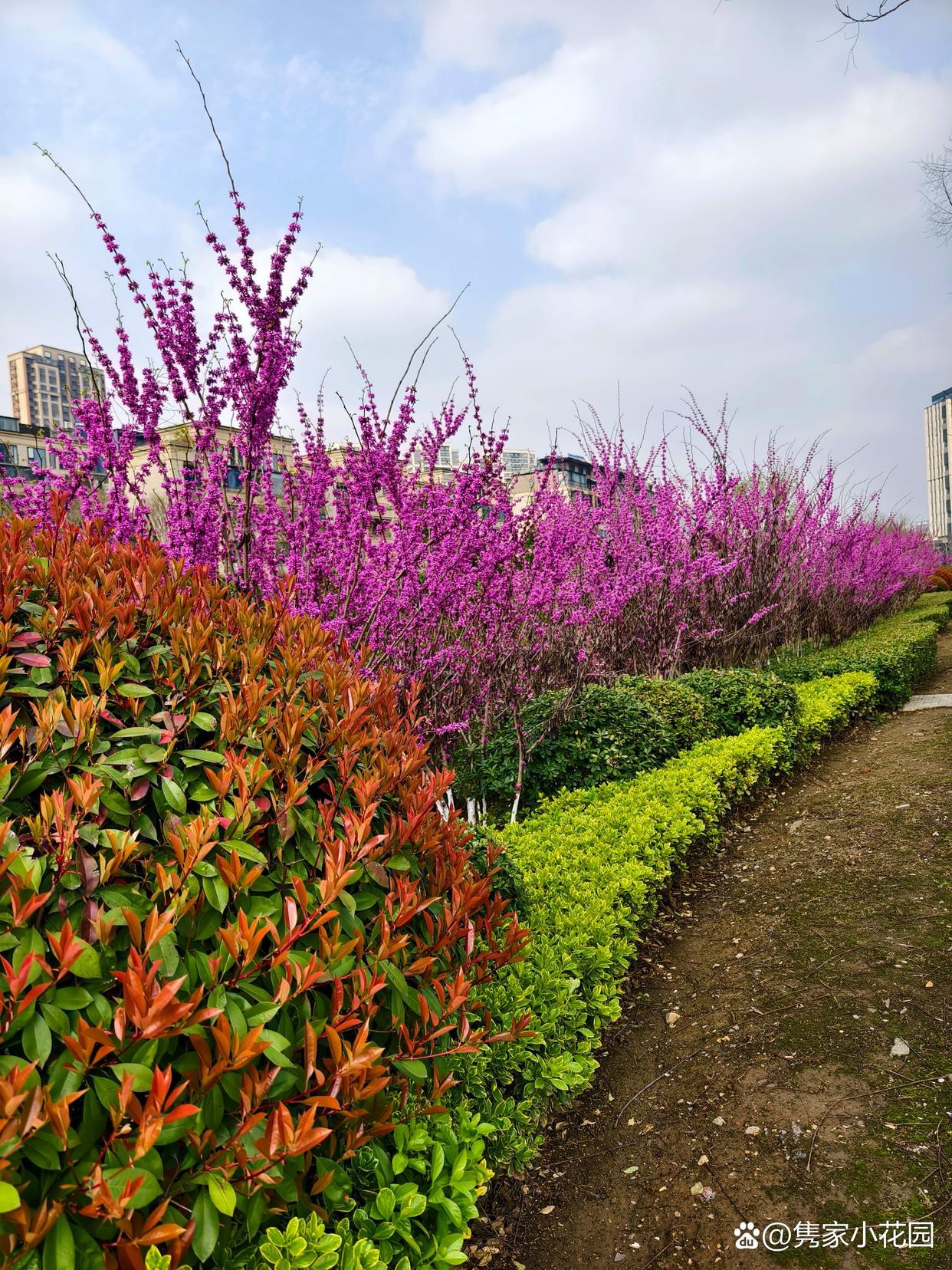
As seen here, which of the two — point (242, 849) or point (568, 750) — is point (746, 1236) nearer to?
point (242, 849)

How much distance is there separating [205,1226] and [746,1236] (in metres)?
1.67

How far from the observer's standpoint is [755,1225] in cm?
211

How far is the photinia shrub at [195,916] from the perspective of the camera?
105 cm

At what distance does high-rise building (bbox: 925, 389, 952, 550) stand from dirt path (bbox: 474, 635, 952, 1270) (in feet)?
345

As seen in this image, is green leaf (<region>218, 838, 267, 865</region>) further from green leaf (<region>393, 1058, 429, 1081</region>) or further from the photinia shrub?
green leaf (<region>393, 1058, 429, 1081</region>)

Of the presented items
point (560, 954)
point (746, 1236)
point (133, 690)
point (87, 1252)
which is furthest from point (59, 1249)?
point (560, 954)

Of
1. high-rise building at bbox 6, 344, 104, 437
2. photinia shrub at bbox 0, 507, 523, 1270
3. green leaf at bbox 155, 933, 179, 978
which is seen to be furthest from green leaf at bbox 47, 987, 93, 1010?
high-rise building at bbox 6, 344, 104, 437

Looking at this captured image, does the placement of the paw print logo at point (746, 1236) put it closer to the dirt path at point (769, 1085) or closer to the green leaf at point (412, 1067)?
the dirt path at point (769, 1085)

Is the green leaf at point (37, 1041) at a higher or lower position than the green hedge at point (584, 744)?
higher

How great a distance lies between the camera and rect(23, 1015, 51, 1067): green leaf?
1043mm

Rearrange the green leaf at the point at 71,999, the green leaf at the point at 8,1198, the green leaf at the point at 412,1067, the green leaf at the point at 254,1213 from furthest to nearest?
the green leaf at the point at 412,1067, the green leaf at the point at 254,1213, the green leaf at the point at 71,999, the green leaf at the point at 8,1198

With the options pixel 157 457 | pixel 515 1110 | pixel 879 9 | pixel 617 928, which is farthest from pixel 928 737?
pixel 157 457

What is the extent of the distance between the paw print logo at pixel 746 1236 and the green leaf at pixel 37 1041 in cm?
195

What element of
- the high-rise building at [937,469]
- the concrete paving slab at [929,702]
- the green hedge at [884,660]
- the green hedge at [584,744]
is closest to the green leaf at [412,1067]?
the green hedge at [584,744]
